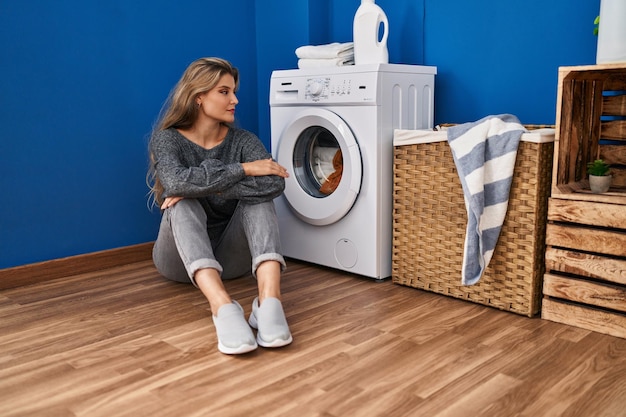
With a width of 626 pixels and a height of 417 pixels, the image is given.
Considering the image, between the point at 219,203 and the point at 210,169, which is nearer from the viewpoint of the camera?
the point at 210,169

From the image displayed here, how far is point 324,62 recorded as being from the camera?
240 cm

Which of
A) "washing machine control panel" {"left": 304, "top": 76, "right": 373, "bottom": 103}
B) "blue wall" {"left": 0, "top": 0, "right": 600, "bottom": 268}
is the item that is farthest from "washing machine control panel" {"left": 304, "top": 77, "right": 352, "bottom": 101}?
"blue wall" {"left": 0, "top": 0, "right": 600, "bottom": 268}

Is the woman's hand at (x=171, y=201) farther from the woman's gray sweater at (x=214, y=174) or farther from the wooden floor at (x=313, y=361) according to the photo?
the wooden floor at (x=313, y=361)

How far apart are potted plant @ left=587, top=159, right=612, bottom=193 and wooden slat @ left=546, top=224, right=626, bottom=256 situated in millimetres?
132

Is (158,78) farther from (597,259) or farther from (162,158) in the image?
(597,259)

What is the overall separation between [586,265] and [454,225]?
43cm

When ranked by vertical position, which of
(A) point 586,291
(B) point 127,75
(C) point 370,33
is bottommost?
(A) point 586,291

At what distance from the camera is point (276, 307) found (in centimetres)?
170

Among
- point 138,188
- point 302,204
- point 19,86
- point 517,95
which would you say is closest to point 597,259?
point 517,95

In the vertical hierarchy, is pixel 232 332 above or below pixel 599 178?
below

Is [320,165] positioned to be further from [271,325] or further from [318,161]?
[271,325]

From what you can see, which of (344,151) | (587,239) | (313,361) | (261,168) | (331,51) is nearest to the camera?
(313,361)

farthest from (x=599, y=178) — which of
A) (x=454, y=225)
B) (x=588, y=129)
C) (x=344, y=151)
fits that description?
(x=344, y=151)

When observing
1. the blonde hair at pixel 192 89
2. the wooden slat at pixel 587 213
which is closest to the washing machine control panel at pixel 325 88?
the blonde hair at pixel 192 89
